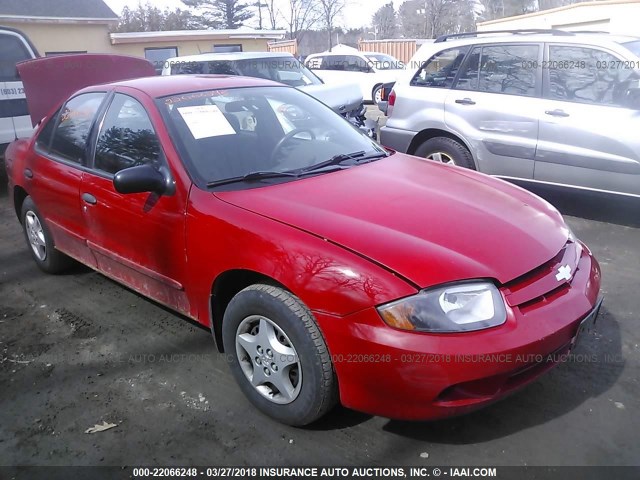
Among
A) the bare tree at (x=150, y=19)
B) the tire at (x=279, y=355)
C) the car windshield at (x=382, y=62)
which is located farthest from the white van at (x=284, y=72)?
the bare tree at (x=150, y=19)

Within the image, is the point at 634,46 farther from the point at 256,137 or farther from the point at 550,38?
the point at 256,137

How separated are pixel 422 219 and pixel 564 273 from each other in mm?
695

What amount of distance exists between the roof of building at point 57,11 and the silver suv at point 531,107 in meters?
17.7

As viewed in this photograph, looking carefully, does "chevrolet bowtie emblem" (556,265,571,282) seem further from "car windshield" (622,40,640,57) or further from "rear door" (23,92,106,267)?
"car windshield" (622,40,640,57)

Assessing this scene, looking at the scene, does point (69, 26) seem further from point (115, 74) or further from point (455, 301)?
point (455, 301)

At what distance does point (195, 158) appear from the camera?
9.67ft

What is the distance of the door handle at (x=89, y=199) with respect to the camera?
348 cm

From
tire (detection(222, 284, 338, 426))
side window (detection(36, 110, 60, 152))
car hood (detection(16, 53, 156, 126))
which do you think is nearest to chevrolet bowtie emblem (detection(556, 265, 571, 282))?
tire (detection(222, 284, 338, 426))

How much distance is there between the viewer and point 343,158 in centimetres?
332

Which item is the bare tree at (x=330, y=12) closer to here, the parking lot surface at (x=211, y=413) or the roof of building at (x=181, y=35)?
the roof of building at (x=181, y=35)

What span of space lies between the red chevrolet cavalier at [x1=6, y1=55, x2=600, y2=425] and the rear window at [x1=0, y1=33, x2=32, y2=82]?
442 cm

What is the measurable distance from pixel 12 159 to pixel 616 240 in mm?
5321

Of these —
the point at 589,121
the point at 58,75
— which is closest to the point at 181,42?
the point at 58,75

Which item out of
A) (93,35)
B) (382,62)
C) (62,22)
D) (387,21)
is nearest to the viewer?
(382,62)
